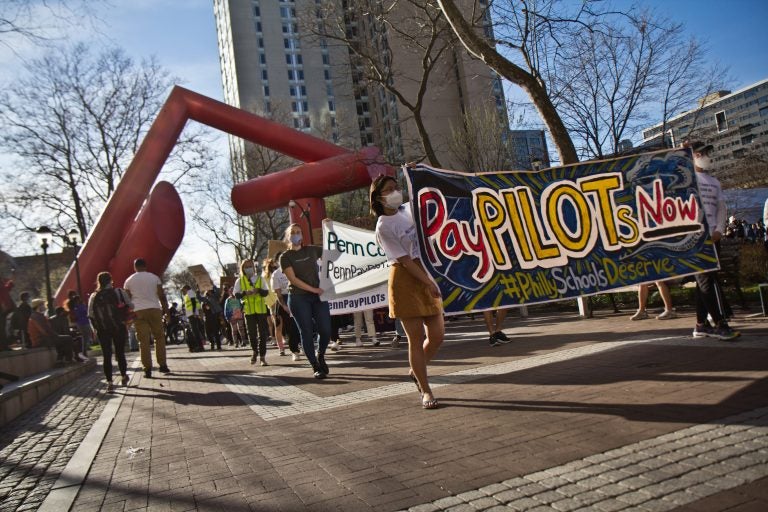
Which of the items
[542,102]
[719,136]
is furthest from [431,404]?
[719,136]

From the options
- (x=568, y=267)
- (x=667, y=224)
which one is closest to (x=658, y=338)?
(x=667, y=224)

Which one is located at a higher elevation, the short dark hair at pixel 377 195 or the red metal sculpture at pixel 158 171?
the red metal sculpture at pixel 158 171

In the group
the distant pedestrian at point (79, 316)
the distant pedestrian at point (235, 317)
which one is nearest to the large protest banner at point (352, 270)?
the distant pedestrian at point (235, 317)

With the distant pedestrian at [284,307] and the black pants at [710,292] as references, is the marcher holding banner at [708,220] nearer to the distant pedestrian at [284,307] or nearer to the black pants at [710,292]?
the black pants at [710,292]

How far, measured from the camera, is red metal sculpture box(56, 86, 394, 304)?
748 inches

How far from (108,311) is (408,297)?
651cm

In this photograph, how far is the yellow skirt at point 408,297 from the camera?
4.88 metres

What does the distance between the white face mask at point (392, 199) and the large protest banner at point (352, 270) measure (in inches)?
182

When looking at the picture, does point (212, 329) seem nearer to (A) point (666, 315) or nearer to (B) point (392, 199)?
(A) point (666, 315)

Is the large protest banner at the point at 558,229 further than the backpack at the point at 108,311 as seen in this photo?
No

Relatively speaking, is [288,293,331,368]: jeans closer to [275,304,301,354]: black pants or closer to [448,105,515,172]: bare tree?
[275,304,301,354]: black pants

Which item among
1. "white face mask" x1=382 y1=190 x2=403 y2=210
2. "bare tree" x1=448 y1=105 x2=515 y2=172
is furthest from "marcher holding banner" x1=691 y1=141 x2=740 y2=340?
"bare tree" x1=448 y1=105 x2=515 y2=172

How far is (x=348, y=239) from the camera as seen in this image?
9.77 meters

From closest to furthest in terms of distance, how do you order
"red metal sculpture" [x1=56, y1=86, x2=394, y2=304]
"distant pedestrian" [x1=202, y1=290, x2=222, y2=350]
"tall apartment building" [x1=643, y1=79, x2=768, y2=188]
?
1. "distant pedestrian" [x1=202, y1=290, x2=222, y2=350]
2. "red metal sculpture" [x1=56, y1=86, x2=394, y2=304]
3. "tall apartment building" [x1=643, y1=79, x2=768, y2=188]
